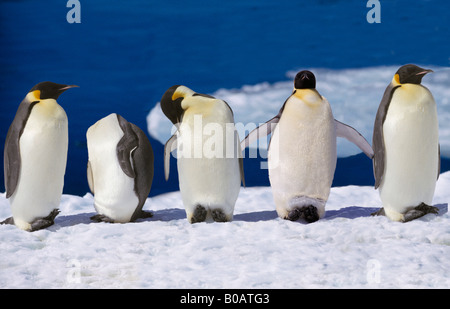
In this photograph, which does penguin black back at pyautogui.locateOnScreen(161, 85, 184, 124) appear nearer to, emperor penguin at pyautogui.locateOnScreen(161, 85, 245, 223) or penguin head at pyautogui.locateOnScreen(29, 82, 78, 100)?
emperor penguin at pyautogui.locateOnScreen(161, 85, 245, 223)

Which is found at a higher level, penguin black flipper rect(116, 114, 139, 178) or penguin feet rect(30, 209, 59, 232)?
penguin black flipper rect(116, 114, 139, 178)

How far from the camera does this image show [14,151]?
374 centimetres

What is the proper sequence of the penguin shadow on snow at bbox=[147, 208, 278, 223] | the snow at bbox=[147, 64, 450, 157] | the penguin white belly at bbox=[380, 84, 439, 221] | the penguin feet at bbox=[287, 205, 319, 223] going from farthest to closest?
the snow at bbox=[147, 64, 450, 157]
the penguin shadow on snow at bbox=[147, 208, 278, 223]
the penguin feet at bbox=[287, 205, 319, 223]
the penguin white belly at bbox=[380, 84, 439, 221]

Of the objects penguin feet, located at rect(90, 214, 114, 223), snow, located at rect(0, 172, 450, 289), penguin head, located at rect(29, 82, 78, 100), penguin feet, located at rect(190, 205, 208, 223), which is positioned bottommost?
penguin feet, located at rect(90, 214, 114, 223)

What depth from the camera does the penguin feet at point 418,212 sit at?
373cm

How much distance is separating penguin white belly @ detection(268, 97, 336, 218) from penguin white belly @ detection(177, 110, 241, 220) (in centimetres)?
28

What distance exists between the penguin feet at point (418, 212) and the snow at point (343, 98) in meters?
2.13

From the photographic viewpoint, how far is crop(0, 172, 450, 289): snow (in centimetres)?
278

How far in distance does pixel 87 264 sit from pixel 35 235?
0.71 m

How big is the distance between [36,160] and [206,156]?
3.18ft

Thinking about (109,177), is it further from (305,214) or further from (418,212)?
(418,212)

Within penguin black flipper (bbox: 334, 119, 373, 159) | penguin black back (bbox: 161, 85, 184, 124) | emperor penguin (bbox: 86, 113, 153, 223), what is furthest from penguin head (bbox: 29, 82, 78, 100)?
penguin black flipper (bbox: 334, 119, 373, 159)
